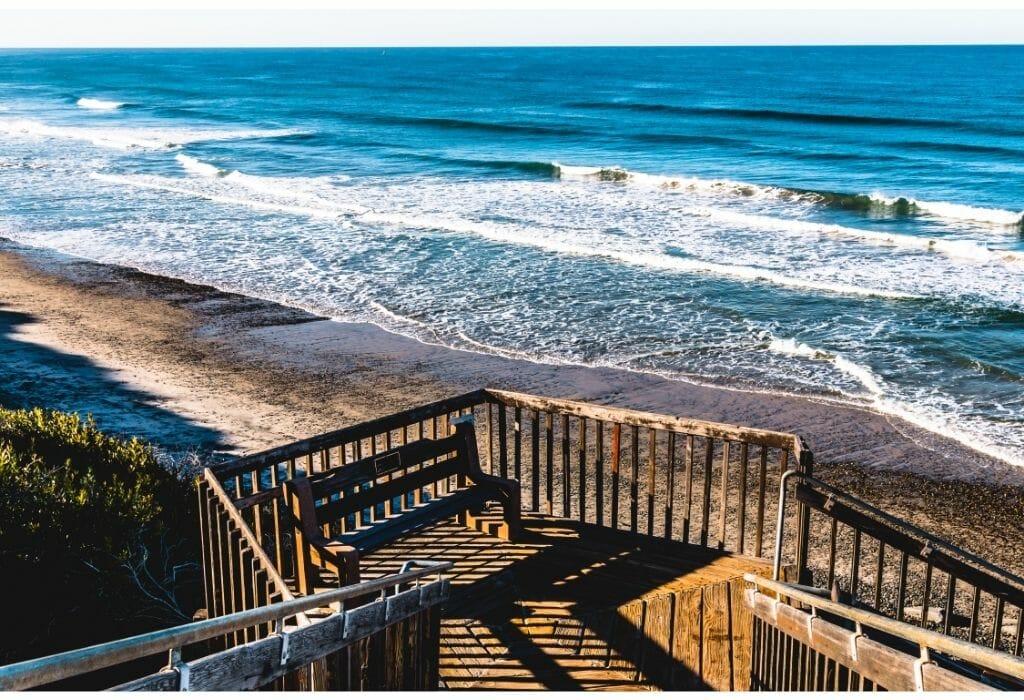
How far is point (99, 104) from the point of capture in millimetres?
77562

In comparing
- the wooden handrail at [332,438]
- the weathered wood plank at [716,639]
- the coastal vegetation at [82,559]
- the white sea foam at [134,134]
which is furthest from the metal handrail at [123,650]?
the white sea foam at [134,134]

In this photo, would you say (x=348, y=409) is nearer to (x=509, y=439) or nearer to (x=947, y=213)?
(x=509, y=439)

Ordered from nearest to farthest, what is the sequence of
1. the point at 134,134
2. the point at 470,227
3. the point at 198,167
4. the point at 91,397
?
the point at 91,397 → the point at 470,227 → the point at 198,167 → the point at 134,134

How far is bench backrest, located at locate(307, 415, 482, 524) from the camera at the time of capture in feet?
24.3

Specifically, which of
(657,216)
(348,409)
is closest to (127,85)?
(657,216)

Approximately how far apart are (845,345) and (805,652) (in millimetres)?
14551

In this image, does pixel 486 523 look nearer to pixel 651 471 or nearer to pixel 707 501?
pixel 651 471

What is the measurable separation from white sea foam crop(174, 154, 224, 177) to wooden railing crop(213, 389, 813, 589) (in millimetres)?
30929

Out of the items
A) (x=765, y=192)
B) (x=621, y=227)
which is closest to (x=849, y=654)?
(x=621, y=227)

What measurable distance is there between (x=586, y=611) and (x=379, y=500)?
177 cm

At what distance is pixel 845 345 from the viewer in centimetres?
1891

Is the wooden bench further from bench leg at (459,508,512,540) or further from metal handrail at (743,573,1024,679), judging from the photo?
metal handrail at (743,573,1024,679)

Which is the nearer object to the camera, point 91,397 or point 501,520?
point 501,520

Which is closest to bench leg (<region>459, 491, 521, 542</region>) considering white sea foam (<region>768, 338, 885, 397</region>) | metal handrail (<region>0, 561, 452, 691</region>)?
metal handrail (<region>0, 561, 452, 691</region>)
